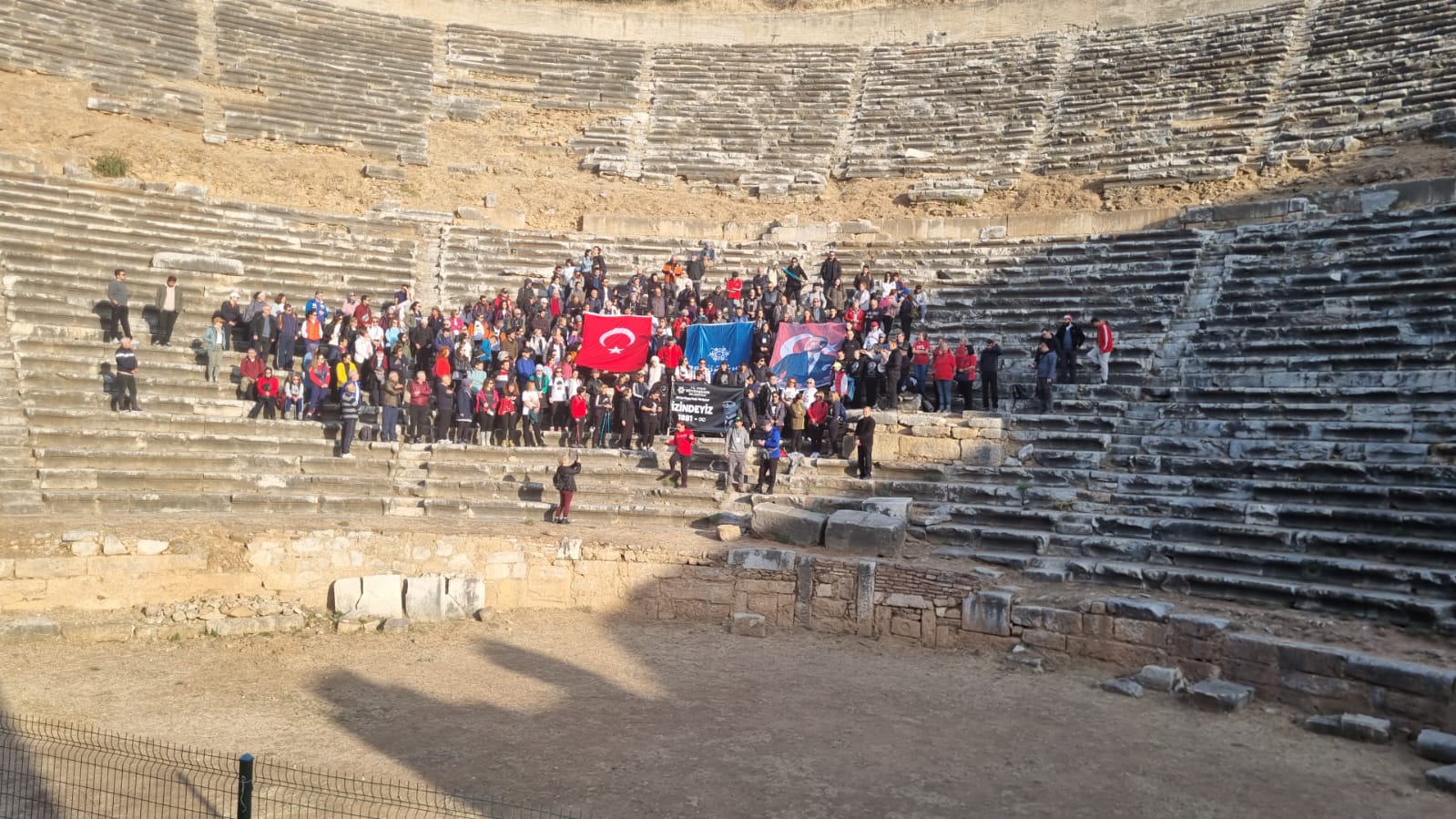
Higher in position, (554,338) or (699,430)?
(554,338)

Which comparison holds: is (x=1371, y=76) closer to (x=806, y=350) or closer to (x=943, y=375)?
(x=943, y=375)

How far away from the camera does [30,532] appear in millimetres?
11453

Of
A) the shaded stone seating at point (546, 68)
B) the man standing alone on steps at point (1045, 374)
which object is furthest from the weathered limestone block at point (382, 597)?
the shaded stone seating at point (546, 68)

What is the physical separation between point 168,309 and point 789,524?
1084 cm

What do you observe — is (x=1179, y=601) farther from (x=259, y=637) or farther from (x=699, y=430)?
(x=259, y=637)

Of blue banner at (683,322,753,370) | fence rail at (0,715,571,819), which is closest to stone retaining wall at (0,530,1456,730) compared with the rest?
fence rail at (0,715,571,819)

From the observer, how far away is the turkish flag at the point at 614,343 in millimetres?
18125

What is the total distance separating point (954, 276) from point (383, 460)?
11.3 metres

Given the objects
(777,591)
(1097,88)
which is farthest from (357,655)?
(1097,88)

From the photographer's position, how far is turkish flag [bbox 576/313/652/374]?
59.5 feet

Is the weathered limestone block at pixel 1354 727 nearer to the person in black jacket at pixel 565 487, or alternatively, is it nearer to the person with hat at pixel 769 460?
the person with hat at pixel 769 460

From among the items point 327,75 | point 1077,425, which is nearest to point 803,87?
point 327,75

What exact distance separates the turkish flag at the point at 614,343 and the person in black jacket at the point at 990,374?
5.72 meters

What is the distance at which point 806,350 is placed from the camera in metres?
18.0
